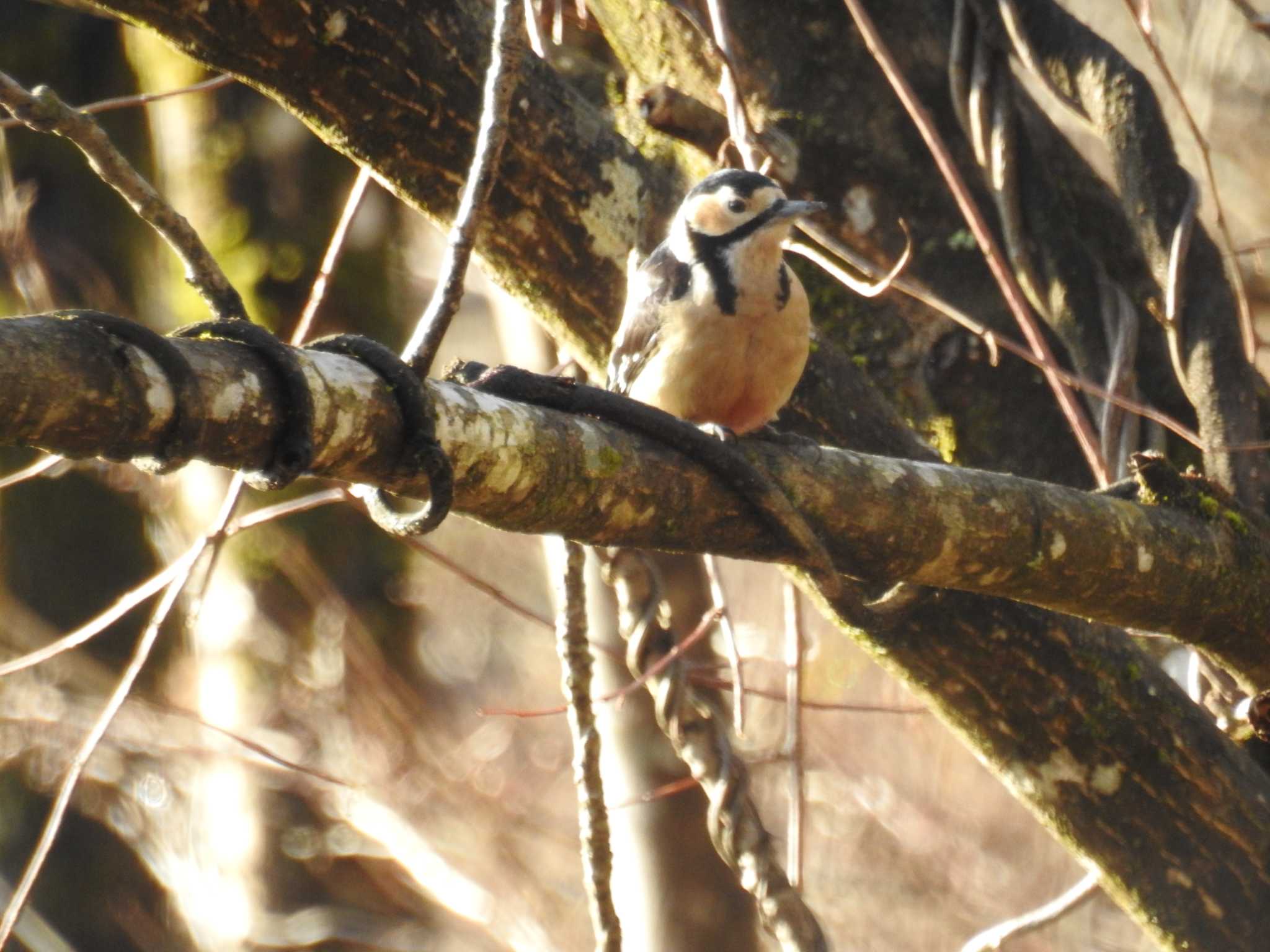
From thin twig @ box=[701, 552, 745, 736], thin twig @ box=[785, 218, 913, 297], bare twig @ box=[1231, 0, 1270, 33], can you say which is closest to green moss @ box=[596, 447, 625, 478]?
thin twig @ box=[785, 218, 913, 297]

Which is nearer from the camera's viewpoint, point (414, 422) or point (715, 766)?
point (414, 422)

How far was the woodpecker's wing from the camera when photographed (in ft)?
10.6

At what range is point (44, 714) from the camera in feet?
24.1

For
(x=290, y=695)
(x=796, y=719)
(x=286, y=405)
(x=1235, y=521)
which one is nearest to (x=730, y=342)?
(x=796, y=719)

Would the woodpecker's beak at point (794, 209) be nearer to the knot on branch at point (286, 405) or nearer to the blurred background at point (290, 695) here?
the knot on branch at point (286, 405)

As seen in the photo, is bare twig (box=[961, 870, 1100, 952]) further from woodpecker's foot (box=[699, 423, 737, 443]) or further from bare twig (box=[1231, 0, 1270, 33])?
bare twig (box=[1231, 0, 1270, 33])

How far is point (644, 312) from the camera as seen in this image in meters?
3.32

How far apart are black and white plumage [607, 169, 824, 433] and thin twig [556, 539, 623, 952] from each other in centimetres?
54

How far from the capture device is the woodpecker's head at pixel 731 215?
331cm

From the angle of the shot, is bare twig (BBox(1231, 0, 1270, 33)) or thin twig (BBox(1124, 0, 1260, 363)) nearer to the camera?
bare twig (BBox(1231, 0, 1270, 33))

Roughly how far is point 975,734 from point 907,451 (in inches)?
24.1

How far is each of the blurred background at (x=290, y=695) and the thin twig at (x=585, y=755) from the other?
3.00m

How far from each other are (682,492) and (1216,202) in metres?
1.45

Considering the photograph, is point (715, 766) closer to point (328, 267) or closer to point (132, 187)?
point (328, 267)
